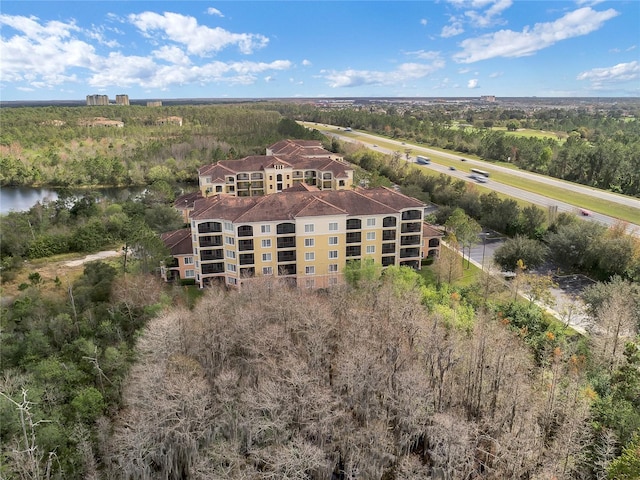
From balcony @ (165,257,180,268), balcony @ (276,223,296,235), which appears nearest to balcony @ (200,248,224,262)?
balcony @ (165,257,180,268)

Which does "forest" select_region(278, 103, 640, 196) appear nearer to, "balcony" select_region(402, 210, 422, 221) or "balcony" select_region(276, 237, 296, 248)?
"balcony" select_region(402, 210, 422, 221)

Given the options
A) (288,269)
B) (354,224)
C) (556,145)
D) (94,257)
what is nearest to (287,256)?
(288,269)

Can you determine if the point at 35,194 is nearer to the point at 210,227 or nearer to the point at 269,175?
the point at 269,175

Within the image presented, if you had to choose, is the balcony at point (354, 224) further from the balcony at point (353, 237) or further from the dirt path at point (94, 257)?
the dirt path at point (94, 257)

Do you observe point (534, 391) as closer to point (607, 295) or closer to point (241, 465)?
point (607, 295)

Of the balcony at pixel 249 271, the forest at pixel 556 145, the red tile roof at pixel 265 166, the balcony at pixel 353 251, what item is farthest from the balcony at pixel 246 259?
the forest at pixel 556 145

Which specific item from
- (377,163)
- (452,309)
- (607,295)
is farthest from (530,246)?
(377,163)
